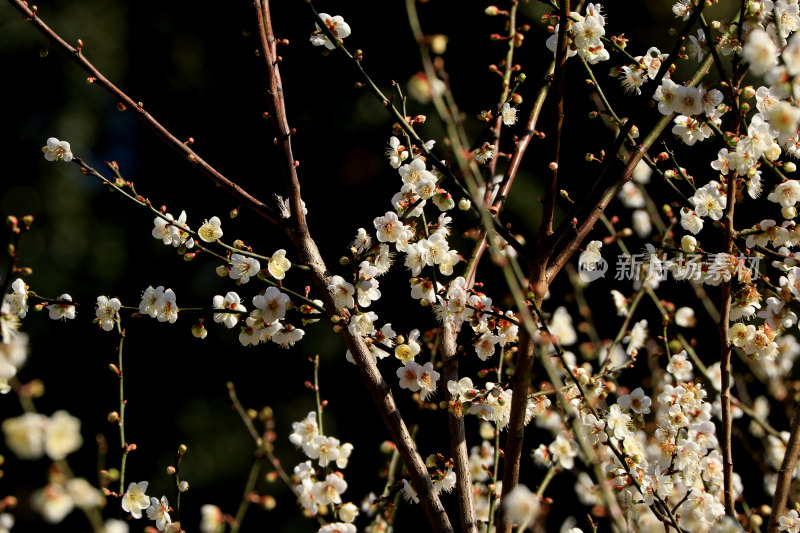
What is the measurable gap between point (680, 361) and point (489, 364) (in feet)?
4.17

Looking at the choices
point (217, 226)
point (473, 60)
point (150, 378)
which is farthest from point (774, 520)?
point (150, 378)

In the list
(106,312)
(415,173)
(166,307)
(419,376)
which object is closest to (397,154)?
(415,173)

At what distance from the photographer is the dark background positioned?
323cm

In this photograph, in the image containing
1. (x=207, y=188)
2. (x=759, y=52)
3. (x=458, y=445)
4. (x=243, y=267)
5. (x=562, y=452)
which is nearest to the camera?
(x=759, y=52)

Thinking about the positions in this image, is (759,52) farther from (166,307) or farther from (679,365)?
(166,307)

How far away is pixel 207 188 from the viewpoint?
3746 millimetres

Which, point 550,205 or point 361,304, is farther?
point 361,304

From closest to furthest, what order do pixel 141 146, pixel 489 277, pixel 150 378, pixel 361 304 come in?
1. pixel 361 304
2. pixel 489 277
3. pixel 150 378
4. pixel 141 146

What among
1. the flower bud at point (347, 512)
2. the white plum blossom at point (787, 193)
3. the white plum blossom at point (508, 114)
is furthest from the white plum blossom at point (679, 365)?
the flower bud at point (347, 512)

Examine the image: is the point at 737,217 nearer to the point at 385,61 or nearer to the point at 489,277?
the point at 489,277

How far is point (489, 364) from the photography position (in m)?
2.71

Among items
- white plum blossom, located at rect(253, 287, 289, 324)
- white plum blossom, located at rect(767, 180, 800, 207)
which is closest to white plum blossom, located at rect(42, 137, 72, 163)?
white plum blossom, located at rect(253, 287, 289, 324)

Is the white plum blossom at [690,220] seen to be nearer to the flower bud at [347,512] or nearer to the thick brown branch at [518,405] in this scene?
the thick brown branch at [518,405]

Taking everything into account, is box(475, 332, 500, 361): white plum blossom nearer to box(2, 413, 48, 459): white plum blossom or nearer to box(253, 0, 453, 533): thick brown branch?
box(253, 0, 453, 533): thick brown branch
